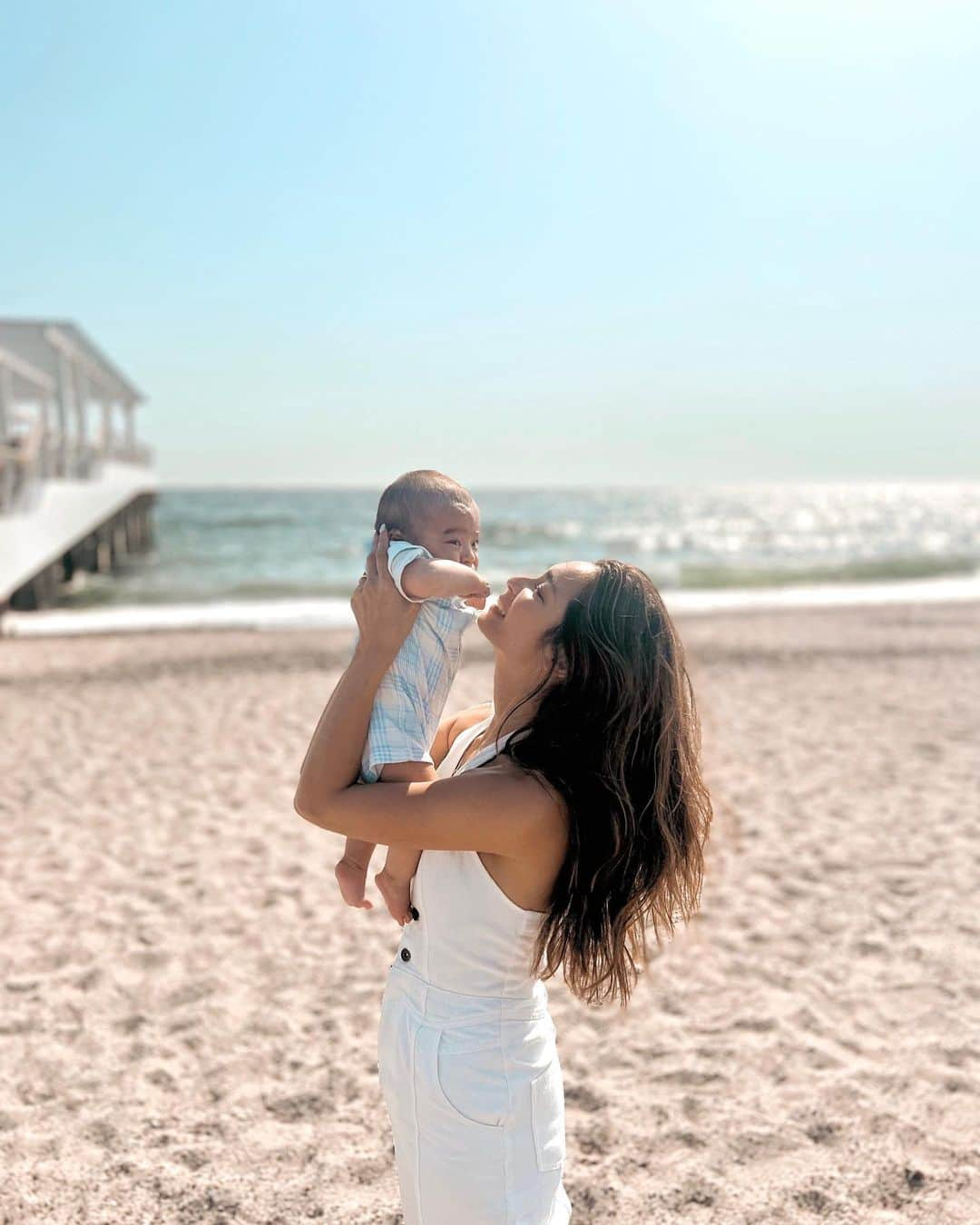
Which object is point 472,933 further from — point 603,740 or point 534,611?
point 534,611

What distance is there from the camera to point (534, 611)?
5.82 feet

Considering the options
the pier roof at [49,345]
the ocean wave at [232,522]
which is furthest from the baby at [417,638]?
the ocean wave at [232,522]

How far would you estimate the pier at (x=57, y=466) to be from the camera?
1562cm

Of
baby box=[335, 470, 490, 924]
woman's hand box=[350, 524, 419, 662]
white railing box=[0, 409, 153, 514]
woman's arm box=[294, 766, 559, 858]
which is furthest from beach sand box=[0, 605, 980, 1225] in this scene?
white railing box=[0, 409, 153, 514]

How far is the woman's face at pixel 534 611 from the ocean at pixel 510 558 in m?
15.7

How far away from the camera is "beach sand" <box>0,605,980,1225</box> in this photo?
308 centimetres

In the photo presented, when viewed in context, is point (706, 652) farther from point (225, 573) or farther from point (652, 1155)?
point (225, 573)

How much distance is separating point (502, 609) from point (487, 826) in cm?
38

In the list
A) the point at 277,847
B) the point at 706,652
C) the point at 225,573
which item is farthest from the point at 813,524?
the point at 277,847

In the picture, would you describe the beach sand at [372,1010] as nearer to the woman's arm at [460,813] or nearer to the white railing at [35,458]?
the woman's arm at [460,813]

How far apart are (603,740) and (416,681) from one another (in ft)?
1.13

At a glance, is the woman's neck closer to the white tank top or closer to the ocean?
the white tank top

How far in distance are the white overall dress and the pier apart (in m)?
14.0

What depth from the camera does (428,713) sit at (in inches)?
73.2
